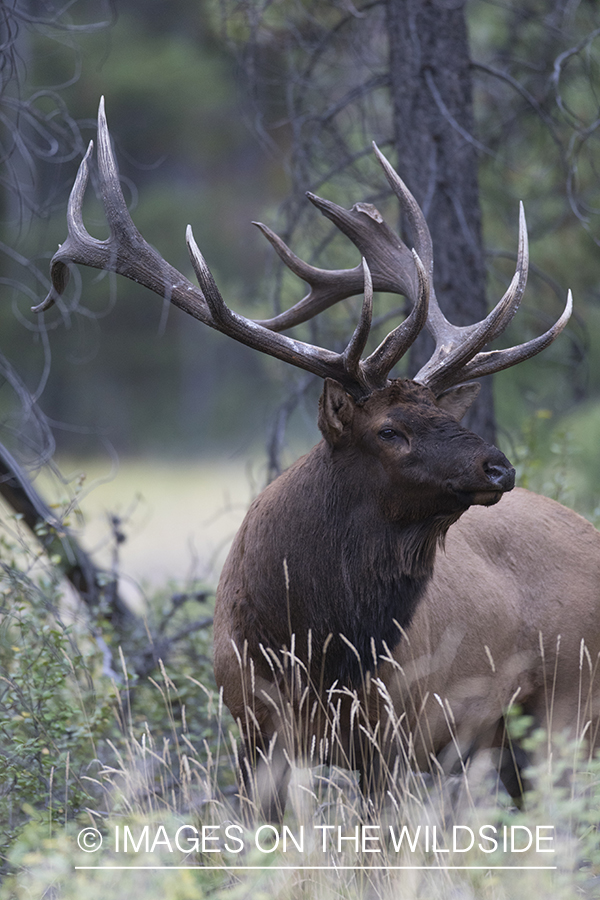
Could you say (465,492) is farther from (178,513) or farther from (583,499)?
(178,513)

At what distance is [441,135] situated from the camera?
5.30 m

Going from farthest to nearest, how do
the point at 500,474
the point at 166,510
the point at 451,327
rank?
the point at 166,510 → the point at 451,327 → the point at 500,474

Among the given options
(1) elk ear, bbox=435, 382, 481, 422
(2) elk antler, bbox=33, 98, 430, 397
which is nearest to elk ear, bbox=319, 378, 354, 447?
(2) elk antler, bbox=33, 98, 430, 397

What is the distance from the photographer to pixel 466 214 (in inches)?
211

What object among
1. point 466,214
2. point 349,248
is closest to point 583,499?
point 349,248

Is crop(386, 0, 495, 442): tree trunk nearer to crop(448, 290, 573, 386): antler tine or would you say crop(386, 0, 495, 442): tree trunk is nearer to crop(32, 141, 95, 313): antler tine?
crop(448, 290, 573, 386): antler tine

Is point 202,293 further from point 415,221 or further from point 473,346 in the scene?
point 415,221

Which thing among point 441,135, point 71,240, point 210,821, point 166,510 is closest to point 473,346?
point 71,240

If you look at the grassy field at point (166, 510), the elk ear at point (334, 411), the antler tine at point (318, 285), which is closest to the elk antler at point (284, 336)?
the elk ear at point (334, 411)
